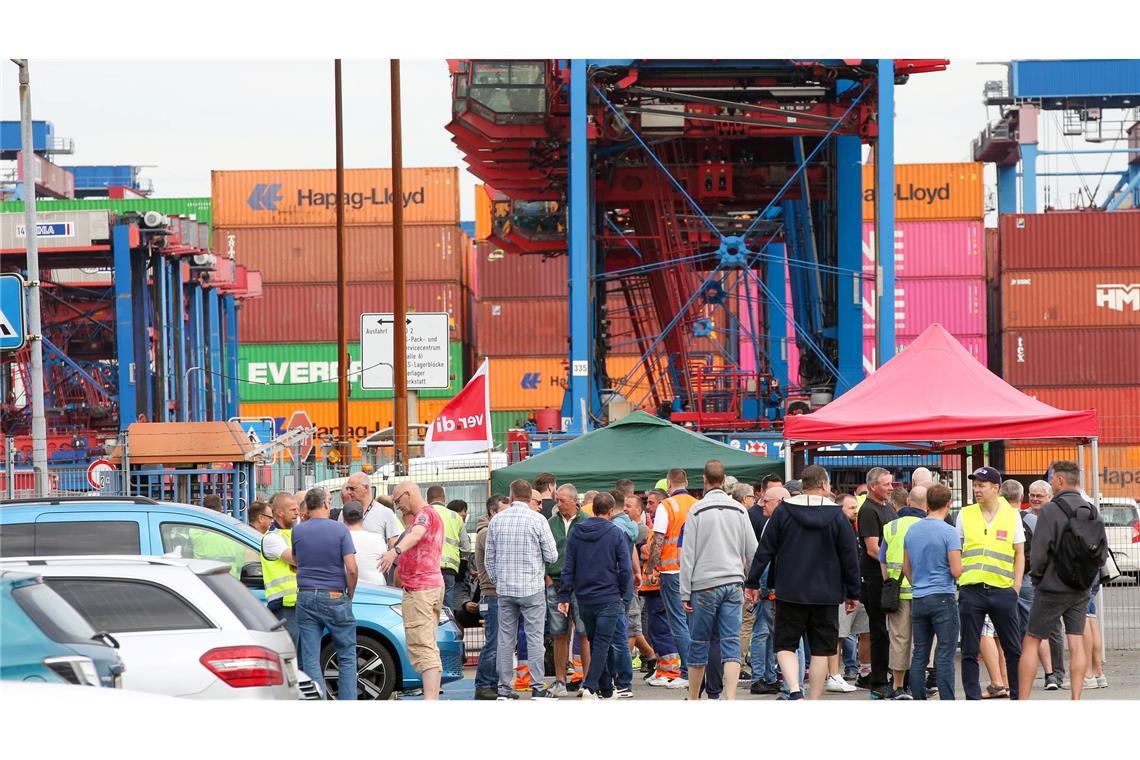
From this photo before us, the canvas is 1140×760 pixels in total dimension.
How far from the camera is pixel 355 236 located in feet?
183

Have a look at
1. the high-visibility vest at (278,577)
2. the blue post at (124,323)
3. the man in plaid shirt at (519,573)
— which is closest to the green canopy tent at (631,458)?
the man in plaid shirt at (519,573)

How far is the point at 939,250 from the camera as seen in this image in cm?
5222

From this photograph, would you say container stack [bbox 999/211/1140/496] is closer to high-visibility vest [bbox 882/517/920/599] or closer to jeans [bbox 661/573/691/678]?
jeans [bbox 661/573/691/678]

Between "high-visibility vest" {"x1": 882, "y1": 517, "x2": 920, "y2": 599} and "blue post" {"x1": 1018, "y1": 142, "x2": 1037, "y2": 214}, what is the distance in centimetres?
5022

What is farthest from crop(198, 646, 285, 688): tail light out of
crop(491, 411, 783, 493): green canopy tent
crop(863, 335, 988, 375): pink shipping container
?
crop(863, 335, 988, 375): pink shipping container

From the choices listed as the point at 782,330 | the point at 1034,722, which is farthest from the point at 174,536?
the point at 782,330

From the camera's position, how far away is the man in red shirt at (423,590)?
11.2 m

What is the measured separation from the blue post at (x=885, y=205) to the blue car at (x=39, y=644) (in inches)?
834

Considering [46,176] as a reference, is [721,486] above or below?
below

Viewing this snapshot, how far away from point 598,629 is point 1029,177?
51756mm

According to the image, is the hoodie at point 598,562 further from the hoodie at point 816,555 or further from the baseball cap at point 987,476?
the baseball cap at point 987,476

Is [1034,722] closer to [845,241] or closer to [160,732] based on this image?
[160,732]

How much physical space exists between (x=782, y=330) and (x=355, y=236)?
19.5 m

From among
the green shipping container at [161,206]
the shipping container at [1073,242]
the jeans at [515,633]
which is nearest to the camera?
the jeans at [515,633]
